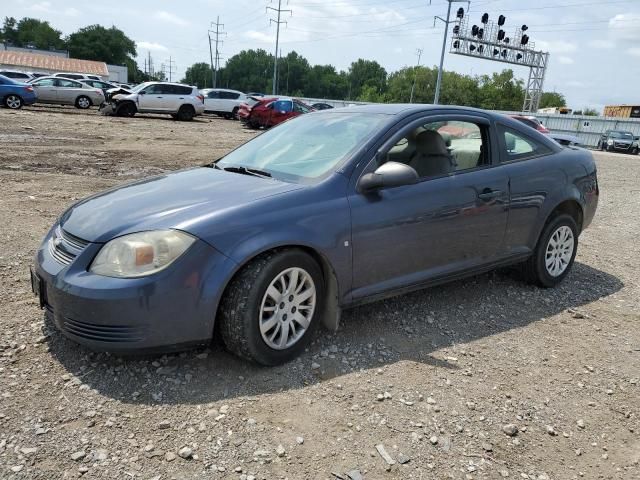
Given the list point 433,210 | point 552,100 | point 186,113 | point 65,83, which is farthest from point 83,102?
point 552,100

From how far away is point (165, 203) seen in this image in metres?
3.19

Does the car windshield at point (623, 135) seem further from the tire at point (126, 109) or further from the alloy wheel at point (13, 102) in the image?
the alloy wheel at point (13, 102)

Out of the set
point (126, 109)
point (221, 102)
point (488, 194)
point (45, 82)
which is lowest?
point (126, 109)

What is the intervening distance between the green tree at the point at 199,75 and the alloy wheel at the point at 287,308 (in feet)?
403

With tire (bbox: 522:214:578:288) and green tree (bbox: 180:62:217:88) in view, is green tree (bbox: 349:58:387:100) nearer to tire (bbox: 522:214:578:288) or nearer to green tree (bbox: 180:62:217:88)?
green tree (bbox: 180:62:217:88)

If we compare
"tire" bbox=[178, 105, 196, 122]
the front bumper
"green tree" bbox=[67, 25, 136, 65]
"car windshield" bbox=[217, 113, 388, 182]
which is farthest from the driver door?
"green tree" bbox=[67, 25, 136, 65]

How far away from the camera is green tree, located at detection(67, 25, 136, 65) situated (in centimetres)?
10906

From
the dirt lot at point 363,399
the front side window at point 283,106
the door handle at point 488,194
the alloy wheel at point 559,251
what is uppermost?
the front side window at point 283,106

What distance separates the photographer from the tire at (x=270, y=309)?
2.99 meters

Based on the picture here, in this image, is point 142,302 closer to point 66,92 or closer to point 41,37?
point 66,92

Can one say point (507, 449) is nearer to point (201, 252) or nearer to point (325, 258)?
point (325, 258)

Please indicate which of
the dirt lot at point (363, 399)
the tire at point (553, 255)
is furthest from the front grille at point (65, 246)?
the tire at point (553, 255)

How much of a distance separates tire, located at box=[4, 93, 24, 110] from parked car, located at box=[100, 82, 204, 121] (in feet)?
10.4

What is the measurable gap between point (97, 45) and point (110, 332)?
4773 inches
